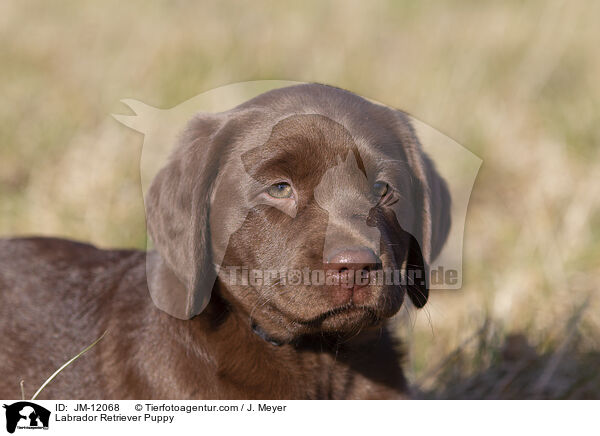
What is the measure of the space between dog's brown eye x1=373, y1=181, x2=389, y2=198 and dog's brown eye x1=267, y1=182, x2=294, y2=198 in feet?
1.23

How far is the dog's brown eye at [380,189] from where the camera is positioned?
360 cm

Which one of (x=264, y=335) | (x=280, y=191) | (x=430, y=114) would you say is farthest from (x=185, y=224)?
(x=430, y=114)

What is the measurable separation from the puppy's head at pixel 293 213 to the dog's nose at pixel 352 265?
1.5 inches

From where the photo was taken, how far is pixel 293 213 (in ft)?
11.3

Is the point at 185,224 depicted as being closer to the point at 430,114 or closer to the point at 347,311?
the point at 347,311

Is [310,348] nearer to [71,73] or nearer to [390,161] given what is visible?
[390,161]

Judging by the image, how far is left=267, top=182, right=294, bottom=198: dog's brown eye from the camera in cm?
347

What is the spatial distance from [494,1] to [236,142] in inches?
342

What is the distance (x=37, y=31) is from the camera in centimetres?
1061

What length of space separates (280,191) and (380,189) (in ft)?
1.45

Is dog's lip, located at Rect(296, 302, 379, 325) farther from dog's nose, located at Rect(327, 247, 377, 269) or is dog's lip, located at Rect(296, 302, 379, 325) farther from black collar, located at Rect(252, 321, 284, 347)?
black collar, located at Rect(252, 321, 284, 347)
